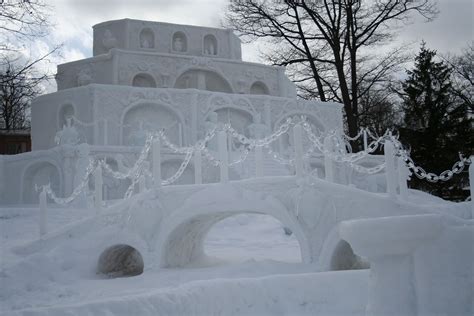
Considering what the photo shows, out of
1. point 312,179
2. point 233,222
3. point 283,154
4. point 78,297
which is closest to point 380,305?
point 312,179

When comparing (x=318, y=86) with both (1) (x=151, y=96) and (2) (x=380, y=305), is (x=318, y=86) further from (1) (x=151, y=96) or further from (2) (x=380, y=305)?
(2) (x=380, y=305)

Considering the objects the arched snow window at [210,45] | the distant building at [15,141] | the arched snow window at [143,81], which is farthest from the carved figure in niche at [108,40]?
the distant building at [15,141]

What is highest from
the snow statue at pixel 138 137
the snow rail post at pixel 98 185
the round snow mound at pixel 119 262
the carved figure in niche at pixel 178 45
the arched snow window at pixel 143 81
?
the carved figure in niche at pixel 178 45

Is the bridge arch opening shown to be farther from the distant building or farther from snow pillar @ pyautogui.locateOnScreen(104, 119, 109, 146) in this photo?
the distant building

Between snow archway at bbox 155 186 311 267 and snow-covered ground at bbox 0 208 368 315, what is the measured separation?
2.18ft

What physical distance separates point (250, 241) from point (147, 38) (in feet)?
56.6

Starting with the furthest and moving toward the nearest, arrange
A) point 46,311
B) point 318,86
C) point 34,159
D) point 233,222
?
point 318,86, point 34,159, point 233,222, point 46,311

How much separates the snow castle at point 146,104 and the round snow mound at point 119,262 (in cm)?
572

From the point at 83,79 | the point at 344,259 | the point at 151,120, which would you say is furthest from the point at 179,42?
the point at 344,259

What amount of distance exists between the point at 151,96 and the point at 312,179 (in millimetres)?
14813

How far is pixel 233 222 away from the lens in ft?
62.1

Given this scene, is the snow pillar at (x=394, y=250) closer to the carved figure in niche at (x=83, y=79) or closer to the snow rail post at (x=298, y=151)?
the snow rail post at (x=298, y=151)

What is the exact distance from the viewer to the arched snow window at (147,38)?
29.4m

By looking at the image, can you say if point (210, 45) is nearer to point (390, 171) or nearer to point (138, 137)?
point (138, 137)
